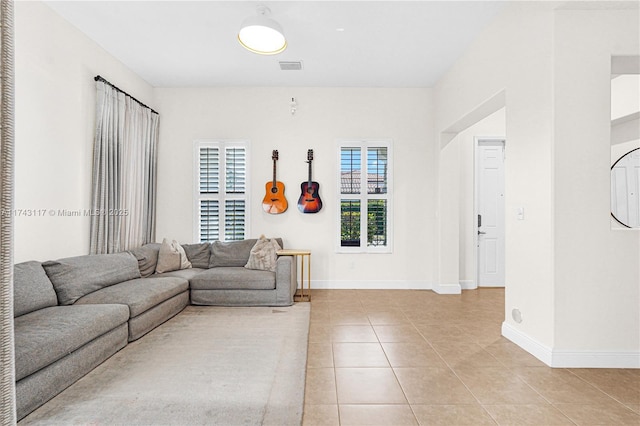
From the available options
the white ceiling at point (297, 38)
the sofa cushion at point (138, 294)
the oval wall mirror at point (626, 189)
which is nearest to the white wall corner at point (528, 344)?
the oval wall mirror at point (626, 189)

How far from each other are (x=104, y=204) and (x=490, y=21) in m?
4.43

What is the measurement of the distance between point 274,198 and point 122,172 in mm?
1911

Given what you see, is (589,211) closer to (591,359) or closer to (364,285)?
(591,359)

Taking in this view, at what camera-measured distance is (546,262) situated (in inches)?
98.0

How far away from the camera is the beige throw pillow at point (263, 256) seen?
13.7 ft

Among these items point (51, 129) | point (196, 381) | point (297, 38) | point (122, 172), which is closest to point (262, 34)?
point (297, 38)

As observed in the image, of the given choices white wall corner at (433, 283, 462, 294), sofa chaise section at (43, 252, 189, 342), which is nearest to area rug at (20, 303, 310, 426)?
sofa chaise section at (43, 252, 189, 342)

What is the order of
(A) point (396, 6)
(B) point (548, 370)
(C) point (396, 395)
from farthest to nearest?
(A) point (396, 6)
(B) point (548, 370)
(C) point (396, 395)

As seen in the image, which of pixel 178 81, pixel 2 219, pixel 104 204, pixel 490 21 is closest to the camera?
pixel 2 219

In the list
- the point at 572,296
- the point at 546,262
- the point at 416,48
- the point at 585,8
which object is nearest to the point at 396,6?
the point at 416,48

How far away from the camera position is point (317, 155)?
4906mm

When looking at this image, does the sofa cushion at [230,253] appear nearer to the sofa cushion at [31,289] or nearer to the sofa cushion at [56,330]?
the sofa cushion at [56,330]

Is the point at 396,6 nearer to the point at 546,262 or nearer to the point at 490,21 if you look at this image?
the point at 490,21

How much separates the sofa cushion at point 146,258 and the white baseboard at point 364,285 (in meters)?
2.14
